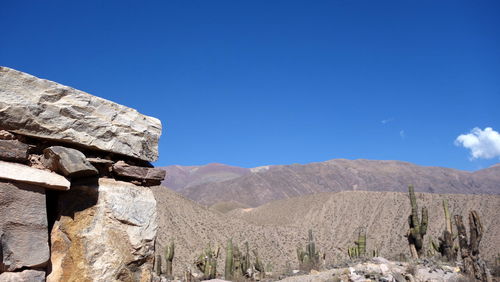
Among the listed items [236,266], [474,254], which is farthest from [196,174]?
[474,254]

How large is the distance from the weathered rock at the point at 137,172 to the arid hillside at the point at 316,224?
1106 inches

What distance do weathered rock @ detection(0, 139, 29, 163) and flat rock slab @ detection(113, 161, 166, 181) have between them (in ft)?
2.38

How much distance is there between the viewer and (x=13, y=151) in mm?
2916

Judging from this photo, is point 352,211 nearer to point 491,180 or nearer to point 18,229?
point 18,229

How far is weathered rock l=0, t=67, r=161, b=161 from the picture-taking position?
115 inches

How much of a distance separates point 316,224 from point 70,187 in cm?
5064

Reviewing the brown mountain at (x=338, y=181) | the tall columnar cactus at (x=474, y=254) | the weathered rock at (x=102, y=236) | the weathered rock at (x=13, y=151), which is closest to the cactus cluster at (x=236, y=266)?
the tall columnar cactus at (x=474, y=254)

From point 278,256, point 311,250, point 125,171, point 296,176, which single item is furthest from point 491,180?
point 125,171

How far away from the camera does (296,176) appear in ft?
334

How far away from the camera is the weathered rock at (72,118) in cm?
293

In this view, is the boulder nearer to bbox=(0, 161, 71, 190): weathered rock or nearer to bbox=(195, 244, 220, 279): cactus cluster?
bbox=(0, 161, 71, 190): weathered rock

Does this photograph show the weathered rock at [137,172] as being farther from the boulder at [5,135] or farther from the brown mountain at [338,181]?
the brown mountain at [338,181]

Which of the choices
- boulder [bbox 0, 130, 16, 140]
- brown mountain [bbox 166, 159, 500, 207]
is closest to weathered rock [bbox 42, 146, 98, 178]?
boulder [bbox 0, 130, 16, 140]

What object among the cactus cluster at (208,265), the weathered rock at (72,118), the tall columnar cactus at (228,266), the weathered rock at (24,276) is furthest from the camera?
the cactus cluster at (208,265)
